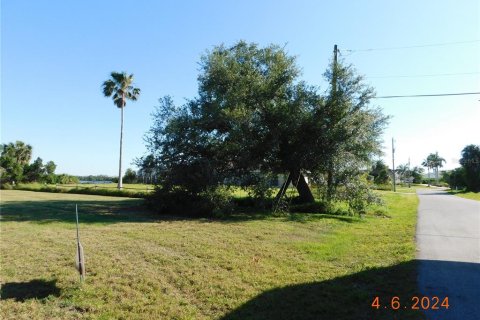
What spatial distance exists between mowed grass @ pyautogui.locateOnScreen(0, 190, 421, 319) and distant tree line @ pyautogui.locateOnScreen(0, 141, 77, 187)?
40.9 m

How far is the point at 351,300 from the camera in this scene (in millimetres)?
5410

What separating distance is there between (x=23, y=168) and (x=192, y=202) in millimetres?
43167

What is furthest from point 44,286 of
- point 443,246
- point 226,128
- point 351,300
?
point 226,128

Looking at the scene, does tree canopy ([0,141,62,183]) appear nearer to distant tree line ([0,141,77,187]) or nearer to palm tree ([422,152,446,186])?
distant tree line ([0,141,77,187])

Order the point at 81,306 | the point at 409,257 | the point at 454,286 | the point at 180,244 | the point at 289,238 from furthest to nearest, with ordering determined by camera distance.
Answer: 1. the point at 289,238
2. the point at 180,244
3. the point at 409,257
4. the point at 454,286
5. the point at 81,306

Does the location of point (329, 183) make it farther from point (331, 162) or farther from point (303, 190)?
point (303, 190)

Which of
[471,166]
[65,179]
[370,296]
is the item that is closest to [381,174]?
[471,166]

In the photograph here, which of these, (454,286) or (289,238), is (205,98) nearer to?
(289,238)

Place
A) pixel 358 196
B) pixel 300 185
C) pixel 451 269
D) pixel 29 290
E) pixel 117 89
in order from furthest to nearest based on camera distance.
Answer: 1. pixel 117 89
2. pixel 300 185
3. pixel 358 196
4. pixel 451 269
5. pixel 29 290

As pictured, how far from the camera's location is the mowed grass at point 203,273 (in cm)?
523

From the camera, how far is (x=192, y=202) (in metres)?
16.2

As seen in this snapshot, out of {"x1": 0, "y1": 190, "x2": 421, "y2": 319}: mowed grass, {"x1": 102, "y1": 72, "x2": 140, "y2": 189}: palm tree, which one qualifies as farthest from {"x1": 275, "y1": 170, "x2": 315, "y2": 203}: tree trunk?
{"x1": 102, "y1": 72, "x2": 140, "y2": 189}: palm tree

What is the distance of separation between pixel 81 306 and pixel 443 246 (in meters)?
8.45
